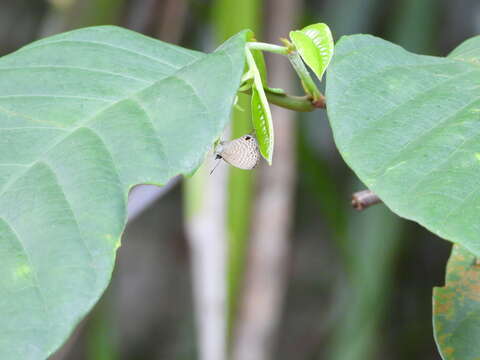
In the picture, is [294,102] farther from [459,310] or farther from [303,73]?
[459,310]

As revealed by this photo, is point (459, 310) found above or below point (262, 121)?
below

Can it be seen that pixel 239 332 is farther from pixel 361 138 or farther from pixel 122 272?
pixel 122 272

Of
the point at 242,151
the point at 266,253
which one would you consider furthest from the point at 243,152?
the point at 266,253

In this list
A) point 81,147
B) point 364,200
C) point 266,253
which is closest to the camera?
point 81,147

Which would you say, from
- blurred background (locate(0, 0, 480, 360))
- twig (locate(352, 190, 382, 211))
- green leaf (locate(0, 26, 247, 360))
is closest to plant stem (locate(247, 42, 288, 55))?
green leaf (locate(0, 26, 247, 360))

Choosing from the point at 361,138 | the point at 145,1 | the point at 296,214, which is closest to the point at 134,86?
the point at 361,138

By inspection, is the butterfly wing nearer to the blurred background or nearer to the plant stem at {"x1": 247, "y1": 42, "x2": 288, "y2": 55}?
the plant stem at {"x1": 247, "y1": 42, "x2": 288, "y2": 55}

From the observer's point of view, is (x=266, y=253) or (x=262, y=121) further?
(x=266, y=253)
